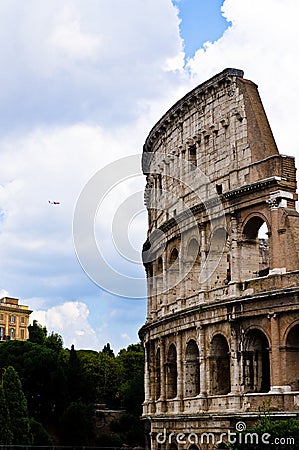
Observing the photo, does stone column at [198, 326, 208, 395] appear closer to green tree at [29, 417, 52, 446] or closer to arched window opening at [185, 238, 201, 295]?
arched window opening at [185, 238, 201, 295]

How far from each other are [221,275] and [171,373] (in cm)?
546

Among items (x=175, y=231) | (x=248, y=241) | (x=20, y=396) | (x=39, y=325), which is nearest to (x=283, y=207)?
(x=248, y=241)

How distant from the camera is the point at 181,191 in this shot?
3297 centimetres

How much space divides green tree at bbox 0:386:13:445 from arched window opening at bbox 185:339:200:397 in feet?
32.6

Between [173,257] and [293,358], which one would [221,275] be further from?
[293,358]

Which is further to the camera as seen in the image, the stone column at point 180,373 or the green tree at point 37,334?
the green tree at point 37,334

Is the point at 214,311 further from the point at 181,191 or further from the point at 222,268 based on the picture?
the point at 181,191

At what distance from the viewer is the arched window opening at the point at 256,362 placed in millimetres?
26859

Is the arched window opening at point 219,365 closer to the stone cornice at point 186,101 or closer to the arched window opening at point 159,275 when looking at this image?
the arched window opening at point 159,275

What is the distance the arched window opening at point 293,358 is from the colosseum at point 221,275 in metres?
0.03

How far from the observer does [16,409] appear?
3897cm

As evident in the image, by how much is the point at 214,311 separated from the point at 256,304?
2405 millimetres
